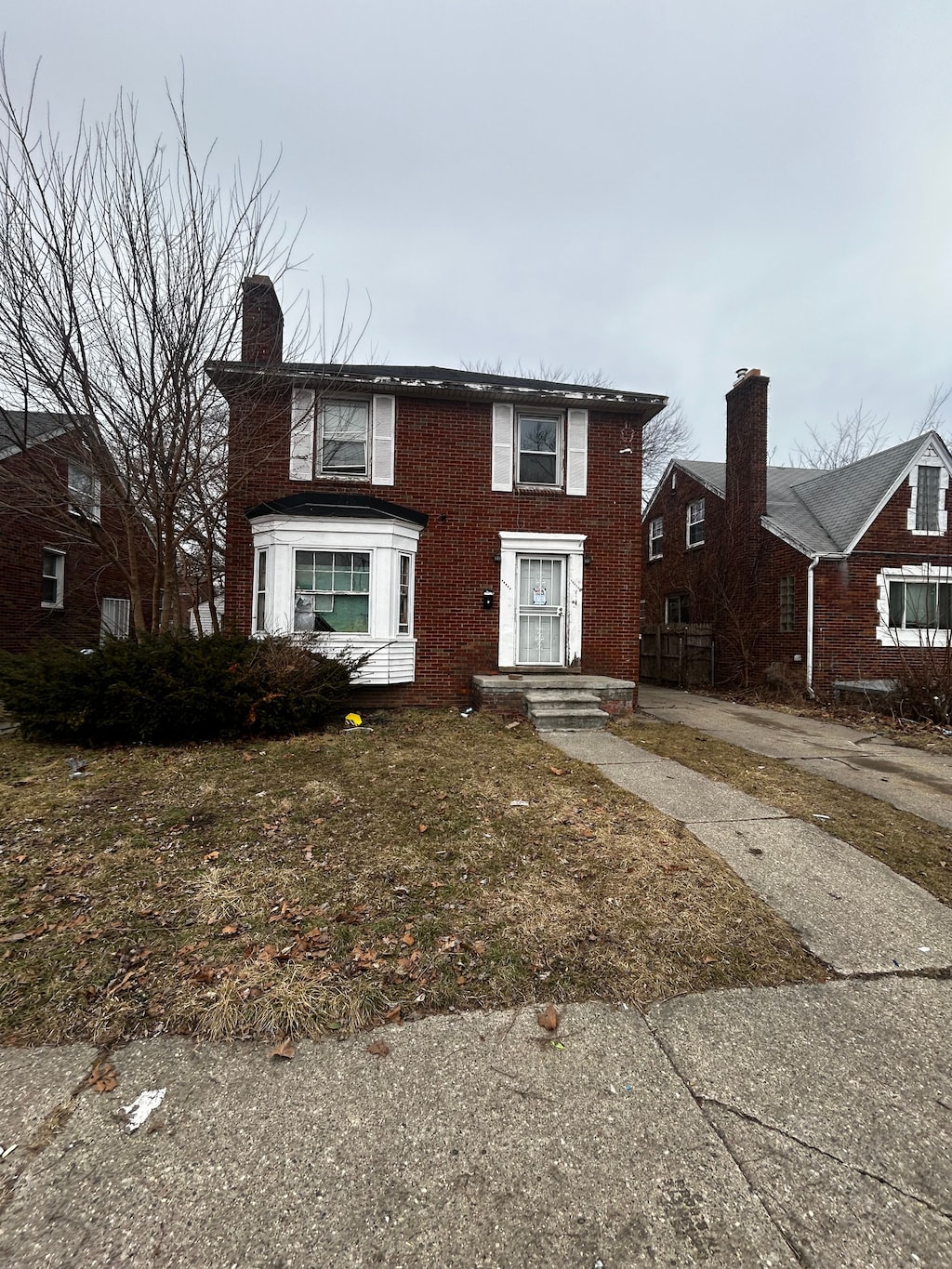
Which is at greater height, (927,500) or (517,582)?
(927,500)

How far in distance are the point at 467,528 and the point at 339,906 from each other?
311 inches

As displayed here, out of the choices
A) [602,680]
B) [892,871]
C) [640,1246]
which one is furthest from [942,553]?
[640,1246]

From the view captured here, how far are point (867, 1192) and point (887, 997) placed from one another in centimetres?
113

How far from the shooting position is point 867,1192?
1602 millimetres

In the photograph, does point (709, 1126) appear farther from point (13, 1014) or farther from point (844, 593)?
point (844, 593)

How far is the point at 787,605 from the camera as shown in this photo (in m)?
13.5

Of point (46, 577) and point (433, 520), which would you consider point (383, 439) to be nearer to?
point (433, 520)

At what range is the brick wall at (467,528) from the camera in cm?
987

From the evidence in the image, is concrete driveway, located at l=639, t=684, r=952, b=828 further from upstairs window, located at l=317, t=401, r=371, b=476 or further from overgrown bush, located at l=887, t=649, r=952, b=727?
upstairs window, located at l=317, t=401, r=371, b=476

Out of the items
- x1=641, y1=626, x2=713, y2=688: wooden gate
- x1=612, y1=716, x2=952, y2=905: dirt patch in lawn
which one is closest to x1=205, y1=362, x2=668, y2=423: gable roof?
x1=612, y1=716, x2=952, y2=905: dirt patch in lawn

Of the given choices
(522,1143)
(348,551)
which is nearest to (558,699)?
(348,551)

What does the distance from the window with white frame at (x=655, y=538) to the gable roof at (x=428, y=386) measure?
30.2 feet

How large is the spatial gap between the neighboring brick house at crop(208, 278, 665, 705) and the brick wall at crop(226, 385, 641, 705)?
0.08ft

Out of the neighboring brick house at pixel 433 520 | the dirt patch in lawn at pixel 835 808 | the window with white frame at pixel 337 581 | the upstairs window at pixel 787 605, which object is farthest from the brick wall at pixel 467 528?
the upstairs window at pixel 787 605
